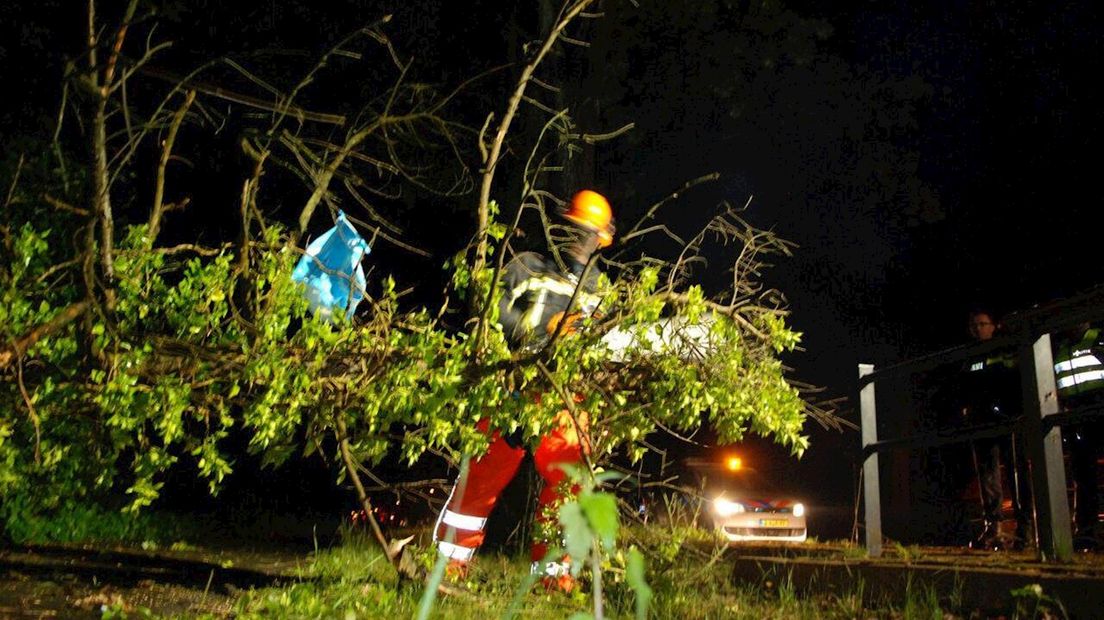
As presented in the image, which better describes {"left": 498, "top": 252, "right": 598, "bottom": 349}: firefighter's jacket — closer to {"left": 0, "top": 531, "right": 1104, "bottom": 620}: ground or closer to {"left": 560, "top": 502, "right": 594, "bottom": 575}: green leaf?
{"left": 0, "top": 531, "right": 1104, "bottom": 620}: ground

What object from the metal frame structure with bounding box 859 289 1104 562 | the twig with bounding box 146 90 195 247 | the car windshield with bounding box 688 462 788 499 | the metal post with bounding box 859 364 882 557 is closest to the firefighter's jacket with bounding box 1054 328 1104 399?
the metal post with bounding box 859 364 882 557

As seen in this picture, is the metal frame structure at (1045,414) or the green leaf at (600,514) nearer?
the green leaf at (600,514)

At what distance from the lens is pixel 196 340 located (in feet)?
11.9

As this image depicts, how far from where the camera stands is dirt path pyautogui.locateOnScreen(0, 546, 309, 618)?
3875 mm

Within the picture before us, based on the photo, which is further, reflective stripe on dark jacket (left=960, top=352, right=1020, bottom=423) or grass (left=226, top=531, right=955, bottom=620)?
reflective stripe on dark jacket (left=960, top=352, right=1020, bottom=423)

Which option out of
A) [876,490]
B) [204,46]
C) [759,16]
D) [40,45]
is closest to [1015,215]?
[759,16]

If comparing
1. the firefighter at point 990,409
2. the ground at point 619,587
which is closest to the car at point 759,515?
the firefighter at point 990,409

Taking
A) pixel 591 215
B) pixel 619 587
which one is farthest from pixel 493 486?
pixel 591 215

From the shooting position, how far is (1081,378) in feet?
17.5

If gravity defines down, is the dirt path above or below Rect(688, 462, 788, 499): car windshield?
below

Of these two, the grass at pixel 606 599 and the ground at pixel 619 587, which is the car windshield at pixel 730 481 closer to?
the ground at pixel 619 587

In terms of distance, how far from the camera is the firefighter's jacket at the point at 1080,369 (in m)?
5.21

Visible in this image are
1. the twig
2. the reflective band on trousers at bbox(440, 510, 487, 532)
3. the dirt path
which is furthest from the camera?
the reflective band on trousers at bbox(440, 510, 487, 532)

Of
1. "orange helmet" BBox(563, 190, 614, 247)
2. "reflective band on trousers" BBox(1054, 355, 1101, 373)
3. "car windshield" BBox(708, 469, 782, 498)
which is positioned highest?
"orange helmet" BBox(563, 190, 614, 247)
